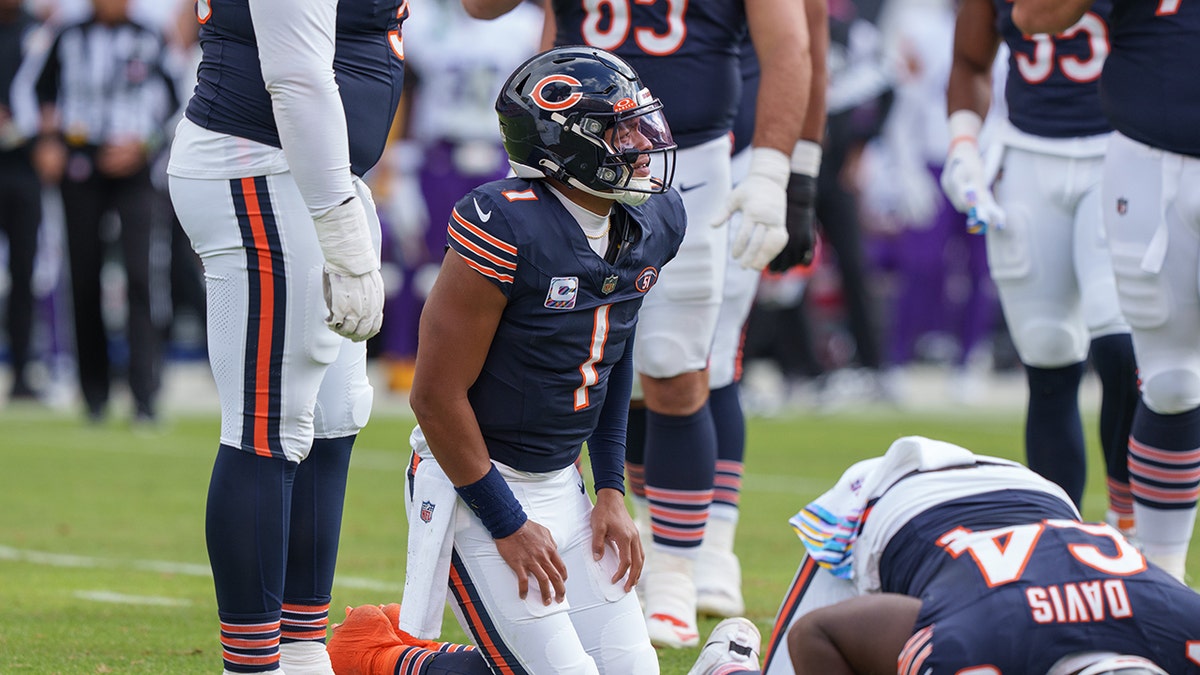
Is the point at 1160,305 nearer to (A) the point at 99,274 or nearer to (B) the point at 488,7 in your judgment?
(B) the point at 488,7

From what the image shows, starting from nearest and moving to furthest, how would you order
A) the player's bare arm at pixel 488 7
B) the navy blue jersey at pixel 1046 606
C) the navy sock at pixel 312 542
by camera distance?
the navy blue jersey at pixel 1046 606
the navy sock at pixel 312 542
the player's bare arm at pixel 488 7

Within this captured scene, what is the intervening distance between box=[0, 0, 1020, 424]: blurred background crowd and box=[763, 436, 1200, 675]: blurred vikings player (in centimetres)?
639

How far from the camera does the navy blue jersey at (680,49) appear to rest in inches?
166

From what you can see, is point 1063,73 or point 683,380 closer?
point 683,380

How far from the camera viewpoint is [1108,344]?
455 centimetres

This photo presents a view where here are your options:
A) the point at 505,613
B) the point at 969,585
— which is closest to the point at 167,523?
the point at 505,613

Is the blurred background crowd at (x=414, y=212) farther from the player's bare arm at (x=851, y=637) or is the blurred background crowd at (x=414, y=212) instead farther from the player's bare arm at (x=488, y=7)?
the player's bare arm at (x=851, y=637)

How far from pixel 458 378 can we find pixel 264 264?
40 centimetres

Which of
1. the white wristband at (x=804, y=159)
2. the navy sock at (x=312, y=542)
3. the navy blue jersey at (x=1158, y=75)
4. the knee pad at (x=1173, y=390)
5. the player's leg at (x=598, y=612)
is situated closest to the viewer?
the player's leg at (x=598, y=612)

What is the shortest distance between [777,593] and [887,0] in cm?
1253

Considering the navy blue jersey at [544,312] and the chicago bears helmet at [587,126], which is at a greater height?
the chicago bears helmet at [587,126]

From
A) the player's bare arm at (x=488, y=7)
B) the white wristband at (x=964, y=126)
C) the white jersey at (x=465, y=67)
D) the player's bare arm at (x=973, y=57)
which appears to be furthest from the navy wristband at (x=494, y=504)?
the white jersey at (x=465, y=67)

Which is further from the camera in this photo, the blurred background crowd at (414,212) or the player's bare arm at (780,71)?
the blurred background crowd at (414,212)

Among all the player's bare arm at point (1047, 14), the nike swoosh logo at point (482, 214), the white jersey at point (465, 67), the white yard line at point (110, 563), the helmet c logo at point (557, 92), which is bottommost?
the white yard line at point (110, 563)
